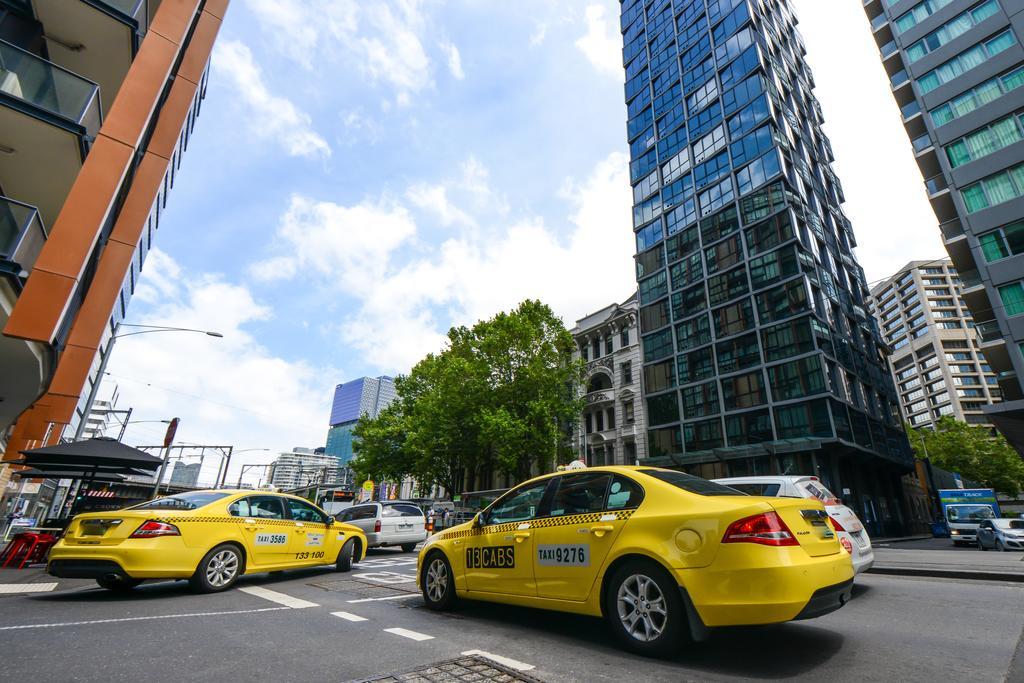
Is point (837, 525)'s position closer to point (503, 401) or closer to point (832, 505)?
point (832, 505)

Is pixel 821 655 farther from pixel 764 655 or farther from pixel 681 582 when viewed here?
pixel 681 582

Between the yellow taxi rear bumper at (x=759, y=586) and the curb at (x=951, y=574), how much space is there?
797cm

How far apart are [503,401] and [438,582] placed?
84.5 ft

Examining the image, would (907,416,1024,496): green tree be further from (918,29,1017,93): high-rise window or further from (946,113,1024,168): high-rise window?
(918,29,1017,93): high-rise window

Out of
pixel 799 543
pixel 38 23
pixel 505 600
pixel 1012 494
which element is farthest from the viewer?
pixel 1012 494

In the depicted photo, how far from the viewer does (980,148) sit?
2458 centimetres

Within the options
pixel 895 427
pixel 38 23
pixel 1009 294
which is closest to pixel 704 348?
pixel 1009 294

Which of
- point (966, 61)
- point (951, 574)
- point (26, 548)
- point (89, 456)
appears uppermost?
point (966, 61)

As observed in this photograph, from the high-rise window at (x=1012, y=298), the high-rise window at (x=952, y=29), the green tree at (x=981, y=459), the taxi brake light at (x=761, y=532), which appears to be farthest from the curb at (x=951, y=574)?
the green tree at (x=981, y=459)

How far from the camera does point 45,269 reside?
849 cm

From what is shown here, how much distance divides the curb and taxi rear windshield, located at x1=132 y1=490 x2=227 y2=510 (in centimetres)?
1252

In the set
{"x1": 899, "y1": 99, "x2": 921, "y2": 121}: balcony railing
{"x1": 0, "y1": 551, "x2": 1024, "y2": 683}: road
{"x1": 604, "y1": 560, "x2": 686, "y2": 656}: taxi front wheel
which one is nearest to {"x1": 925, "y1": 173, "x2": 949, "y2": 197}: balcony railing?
{"x1": 899, "y1": 99, "x2": 921, "y2": 121}: balcony railing

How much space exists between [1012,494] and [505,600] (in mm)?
74691

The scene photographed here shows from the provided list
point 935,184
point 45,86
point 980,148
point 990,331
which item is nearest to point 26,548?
point 45,86
